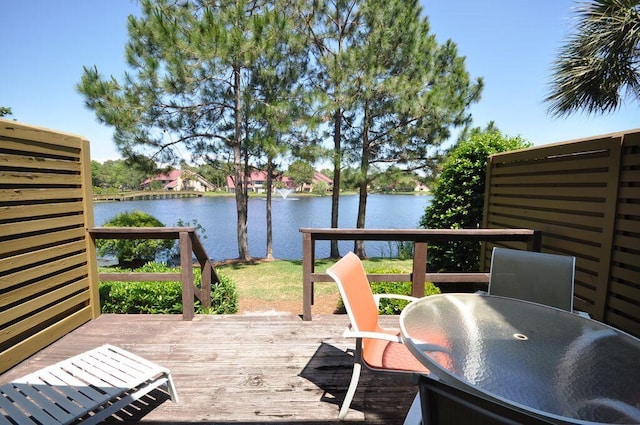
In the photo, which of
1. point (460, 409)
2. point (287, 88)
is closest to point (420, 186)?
point (287, 88)

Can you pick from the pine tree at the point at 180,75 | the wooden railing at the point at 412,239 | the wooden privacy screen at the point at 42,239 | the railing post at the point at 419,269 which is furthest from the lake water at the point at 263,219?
the wooden privacy screen at the point at 42,239

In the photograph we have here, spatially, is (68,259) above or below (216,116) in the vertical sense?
below

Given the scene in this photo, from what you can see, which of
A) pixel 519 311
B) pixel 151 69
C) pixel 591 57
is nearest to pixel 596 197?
pixel 519 311

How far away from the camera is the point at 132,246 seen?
6.93 m

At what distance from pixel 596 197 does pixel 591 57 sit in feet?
12.9

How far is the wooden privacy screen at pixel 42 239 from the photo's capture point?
2031 millimetres

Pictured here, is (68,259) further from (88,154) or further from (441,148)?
(441,148)

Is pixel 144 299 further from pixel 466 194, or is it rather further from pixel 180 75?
pixel 180 75

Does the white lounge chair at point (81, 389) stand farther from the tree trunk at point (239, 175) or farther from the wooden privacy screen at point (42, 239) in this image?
the tree trunk at point (239, 175)

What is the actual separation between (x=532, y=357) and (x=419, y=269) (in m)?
1.53

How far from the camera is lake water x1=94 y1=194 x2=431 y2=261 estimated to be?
989 cm

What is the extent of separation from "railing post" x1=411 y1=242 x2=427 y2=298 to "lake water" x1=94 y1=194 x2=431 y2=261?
5.36 meters

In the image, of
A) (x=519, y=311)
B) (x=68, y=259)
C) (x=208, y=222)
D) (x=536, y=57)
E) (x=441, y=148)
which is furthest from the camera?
(x=208, y=222)

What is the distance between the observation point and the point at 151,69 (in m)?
6.88
